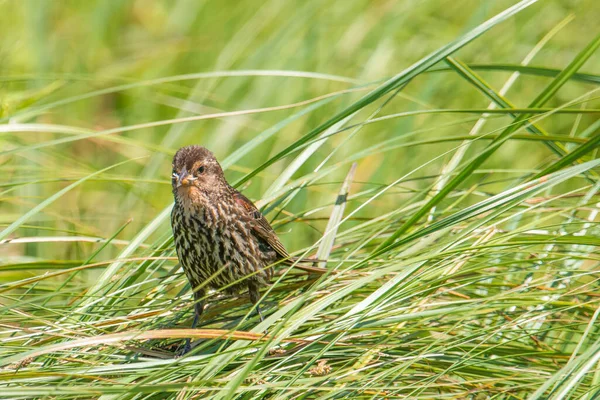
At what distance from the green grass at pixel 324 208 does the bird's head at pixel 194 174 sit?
5.6 inches

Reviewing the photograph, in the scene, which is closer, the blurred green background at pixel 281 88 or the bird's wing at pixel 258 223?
the bird's wing at pixel 258 223

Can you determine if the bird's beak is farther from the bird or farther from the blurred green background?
the blurred green background

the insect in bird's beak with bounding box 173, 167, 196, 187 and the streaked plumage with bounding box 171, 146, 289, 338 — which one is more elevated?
the insect in bird's beak with bounding box 173, 167, 196, 187

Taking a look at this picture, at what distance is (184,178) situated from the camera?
360 cm

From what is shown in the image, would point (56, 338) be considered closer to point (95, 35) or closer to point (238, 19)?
point (238, 19)

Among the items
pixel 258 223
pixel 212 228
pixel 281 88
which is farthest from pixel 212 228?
pixel 281 88

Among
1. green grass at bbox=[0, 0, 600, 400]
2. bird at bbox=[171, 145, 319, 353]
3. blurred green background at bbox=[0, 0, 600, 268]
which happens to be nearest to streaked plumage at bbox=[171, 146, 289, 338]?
bird at bbox=[171, 145, 319, 353]

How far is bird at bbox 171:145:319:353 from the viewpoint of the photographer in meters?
3.57

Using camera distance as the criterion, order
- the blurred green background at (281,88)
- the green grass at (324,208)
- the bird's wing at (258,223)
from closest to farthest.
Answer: the green grass at (324,208)
the bird's wing at (258,223)
the blurred green background at (281,88)

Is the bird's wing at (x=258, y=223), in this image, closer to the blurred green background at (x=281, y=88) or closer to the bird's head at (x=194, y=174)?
the bird's head at (x=194, y=174)

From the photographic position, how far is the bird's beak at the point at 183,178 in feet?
11.8

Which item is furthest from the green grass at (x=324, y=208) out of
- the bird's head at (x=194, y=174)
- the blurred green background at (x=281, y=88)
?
the bird's head at (x=194, y=174)

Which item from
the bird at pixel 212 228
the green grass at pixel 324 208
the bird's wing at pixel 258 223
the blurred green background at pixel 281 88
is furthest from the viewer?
the blurred green background at pixel 281 88

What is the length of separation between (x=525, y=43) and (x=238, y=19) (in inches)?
107
